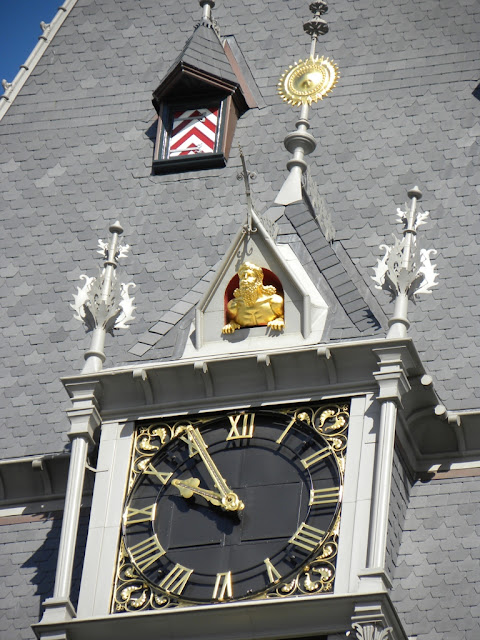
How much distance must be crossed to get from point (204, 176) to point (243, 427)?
638cm

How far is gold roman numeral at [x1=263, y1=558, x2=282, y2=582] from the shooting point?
84.6 feet

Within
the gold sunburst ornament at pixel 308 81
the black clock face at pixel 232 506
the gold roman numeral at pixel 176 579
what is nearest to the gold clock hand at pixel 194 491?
the black clock face at pixel 232 506

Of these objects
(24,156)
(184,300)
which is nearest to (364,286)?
(184,300)

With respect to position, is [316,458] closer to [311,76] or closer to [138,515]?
[138,515]

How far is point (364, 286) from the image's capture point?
2927 centimetres

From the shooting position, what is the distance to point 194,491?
26.8m

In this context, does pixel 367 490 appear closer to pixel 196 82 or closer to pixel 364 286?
pixel 364 286

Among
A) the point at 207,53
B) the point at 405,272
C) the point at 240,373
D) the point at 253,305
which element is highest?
the point at 207,53

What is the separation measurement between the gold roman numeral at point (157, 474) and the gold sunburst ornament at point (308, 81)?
6.50 meters

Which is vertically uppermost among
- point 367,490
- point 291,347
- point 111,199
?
point 111,199

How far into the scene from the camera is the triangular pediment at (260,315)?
27.7 m

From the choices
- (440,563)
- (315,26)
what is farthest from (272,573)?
(315,26)

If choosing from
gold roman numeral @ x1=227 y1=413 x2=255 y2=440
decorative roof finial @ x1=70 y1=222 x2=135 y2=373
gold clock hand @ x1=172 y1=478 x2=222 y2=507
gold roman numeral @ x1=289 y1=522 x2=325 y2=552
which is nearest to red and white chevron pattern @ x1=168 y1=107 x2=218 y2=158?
decorative roof finial @ x1=70 y1=222 x2=135 y2=373

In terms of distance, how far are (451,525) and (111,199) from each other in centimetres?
805
